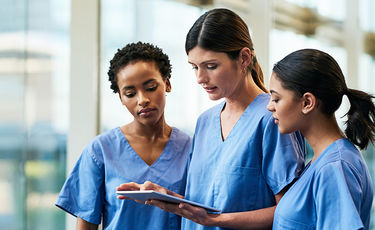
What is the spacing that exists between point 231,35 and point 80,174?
679 millimetres

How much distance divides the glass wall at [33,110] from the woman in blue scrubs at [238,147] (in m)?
1.35

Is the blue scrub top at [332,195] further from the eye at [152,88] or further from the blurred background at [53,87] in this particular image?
the blurred background at [53,87]

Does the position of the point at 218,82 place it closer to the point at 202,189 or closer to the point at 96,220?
the point at 202,189

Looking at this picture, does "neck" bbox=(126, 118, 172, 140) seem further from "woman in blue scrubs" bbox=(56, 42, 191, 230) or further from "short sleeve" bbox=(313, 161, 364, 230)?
"short sleeve" bbox=(313, 161, 364, 230)

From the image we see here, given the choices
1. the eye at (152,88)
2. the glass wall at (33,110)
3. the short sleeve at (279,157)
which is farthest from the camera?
the glass wall at (33,110)

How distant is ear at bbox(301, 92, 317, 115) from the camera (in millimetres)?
1201

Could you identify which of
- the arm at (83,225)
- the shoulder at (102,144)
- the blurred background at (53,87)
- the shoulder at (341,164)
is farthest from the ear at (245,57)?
the blurred background at (53,87)

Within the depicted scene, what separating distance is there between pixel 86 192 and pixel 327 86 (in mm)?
833

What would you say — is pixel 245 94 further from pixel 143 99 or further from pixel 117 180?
pixel 117 180

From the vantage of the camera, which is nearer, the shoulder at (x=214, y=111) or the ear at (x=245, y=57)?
the ear at (x=245, y=57)

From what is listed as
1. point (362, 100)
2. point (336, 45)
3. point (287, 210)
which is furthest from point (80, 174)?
point (336, 45)

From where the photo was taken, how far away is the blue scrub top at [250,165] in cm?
133

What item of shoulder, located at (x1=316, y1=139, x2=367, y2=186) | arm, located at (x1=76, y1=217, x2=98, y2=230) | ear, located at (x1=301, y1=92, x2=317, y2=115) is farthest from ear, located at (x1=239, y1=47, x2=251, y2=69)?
arm, located at (x1=76, y1=217, x2=98, y2=230)

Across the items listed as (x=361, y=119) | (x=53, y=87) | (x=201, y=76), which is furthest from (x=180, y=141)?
(x=53, y=87)
